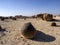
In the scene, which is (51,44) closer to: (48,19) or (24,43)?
(24,43)

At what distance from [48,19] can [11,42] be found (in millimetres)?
12839

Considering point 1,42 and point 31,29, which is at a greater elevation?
point 31,29

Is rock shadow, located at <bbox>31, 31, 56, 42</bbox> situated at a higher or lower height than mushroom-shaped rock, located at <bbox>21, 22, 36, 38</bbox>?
lower

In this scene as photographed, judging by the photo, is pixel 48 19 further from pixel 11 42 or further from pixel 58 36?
pixel 11 42

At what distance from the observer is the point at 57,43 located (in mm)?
9547

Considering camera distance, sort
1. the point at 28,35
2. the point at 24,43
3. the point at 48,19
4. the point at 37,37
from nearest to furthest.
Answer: the point at 24,43 < the point at 28,35 < the point at 37,37 < the point at 48,19

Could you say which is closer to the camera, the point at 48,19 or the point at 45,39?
the point at 45,39

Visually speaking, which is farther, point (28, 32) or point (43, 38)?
point (43, 38)

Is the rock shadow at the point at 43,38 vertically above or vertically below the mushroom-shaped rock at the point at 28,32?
below

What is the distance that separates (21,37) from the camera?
10.4 meters

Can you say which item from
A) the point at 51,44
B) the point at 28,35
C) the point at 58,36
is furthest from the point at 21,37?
the point at 58,36

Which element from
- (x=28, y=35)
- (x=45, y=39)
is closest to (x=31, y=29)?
(x=28, y=35)

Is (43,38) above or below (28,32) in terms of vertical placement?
below

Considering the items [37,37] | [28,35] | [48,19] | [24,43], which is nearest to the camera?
[24,43]
